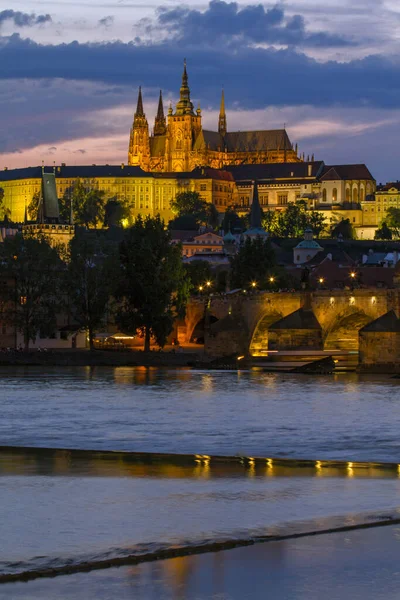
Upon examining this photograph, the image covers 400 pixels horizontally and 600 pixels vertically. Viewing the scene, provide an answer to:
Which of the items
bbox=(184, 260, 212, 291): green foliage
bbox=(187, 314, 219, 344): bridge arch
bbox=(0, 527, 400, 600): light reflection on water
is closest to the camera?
bbox=(0, 527, 400, 600): light reflection on water

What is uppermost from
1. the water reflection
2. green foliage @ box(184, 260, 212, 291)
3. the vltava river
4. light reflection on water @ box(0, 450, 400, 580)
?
green foliage @ box(184, 260, 212, 291)

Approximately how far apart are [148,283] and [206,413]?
36.9m

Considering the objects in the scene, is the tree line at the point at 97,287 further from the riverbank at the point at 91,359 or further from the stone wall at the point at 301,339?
the stone wall at the point at 301,339

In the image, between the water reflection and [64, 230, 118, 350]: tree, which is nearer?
the water reflection

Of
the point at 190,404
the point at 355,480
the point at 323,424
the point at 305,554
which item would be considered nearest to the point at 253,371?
the point at 190,404

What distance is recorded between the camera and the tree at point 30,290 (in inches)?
3440

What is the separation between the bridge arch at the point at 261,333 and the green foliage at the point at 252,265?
75.2 ft

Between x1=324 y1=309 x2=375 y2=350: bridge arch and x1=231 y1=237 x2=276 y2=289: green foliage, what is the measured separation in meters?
27.7

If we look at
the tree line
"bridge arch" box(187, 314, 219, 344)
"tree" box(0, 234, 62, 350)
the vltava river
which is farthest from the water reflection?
"bridge arch" box(187, 314, 219, 344)

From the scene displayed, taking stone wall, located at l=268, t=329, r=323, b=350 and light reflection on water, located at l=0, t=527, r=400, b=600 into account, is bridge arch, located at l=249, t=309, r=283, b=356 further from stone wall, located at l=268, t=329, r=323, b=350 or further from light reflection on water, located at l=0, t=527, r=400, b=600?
light reflection on water, located at l=0, t=527, r=400, b=600

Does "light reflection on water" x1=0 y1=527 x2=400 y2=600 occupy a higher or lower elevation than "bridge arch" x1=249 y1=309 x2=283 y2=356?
lower

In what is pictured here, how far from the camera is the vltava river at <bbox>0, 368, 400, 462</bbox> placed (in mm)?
39375

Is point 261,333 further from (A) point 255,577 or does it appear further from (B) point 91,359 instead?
(A) point 255,577

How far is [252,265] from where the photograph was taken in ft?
390
